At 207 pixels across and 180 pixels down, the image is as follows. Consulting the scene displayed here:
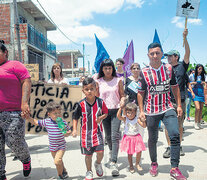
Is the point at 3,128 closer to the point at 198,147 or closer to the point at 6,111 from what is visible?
the point at 6,111

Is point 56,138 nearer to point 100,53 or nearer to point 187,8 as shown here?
point 187,8

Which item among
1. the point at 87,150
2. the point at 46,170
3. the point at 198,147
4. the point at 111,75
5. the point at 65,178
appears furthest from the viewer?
the point at 198,147

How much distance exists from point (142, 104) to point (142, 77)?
0.45m

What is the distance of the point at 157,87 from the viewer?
308 cm

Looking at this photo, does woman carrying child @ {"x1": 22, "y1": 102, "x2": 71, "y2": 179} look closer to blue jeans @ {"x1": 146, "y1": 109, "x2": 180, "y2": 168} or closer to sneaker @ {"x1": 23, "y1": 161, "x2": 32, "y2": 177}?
sneaker @ {"x1": 23, "y1": 161, "x2": 32, "y2": 177}

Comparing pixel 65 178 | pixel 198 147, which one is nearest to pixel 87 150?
pixel 65 178

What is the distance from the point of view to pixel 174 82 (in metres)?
3.21

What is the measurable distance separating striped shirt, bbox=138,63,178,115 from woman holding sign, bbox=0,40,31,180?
6.08 ft

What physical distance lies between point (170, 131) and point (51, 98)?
3133 mm

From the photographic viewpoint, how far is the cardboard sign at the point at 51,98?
491 cm

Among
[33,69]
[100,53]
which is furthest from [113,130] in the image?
[33,69]

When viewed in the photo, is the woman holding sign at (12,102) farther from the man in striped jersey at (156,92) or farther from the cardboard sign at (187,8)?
the cardboard sign at (187,8)

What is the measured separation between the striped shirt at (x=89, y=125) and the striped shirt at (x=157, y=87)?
0.83m

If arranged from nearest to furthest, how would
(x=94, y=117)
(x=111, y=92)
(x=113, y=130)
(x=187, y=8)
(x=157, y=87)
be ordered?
1. (x=94, y=117)
2. (x=157, y=87)
3. (x=113, y=130)
4. (x=111, y=92)
5. (x=187, y=8)
